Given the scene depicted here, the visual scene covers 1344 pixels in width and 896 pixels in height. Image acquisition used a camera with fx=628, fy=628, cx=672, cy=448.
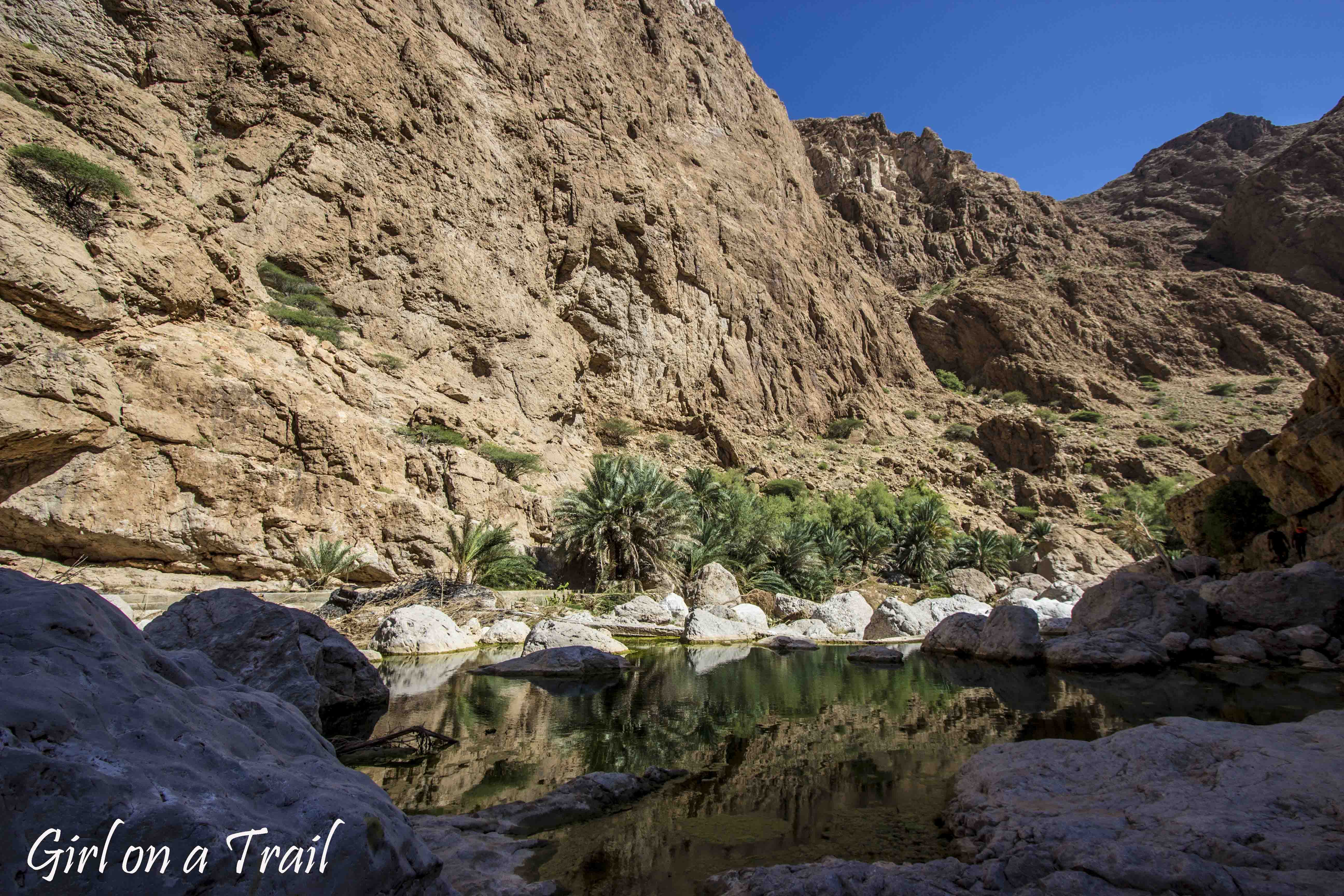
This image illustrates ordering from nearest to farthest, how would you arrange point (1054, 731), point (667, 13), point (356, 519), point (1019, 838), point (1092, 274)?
point (1019, 838) < point (1054, 731) < point (356, 519) < point (667, 13) < point (1092, 274)

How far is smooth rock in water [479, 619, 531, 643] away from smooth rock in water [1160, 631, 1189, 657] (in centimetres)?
1262

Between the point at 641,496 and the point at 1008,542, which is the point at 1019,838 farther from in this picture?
the point at 1008,542

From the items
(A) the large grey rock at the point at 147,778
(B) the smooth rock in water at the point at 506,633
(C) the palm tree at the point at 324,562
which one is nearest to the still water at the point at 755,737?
(A) the large grey rock at the point at 147,778

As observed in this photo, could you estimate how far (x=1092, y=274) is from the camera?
69188mm

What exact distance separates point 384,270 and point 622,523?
60.0 ft

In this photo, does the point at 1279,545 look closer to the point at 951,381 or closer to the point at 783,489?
the point at 783,489

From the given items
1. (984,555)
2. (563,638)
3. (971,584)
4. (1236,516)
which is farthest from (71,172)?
(984,555)

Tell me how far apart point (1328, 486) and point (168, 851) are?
22260 millimetres

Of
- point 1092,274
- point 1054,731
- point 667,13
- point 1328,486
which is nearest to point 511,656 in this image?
point 1054,731

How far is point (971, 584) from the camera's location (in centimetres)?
2723

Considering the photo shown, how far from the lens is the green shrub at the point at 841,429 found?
47125mm

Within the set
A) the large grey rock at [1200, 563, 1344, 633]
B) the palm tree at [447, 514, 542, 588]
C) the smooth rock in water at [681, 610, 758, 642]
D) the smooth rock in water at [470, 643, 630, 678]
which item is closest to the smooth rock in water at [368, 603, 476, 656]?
the smooth rock in water at [470, 643, 630, 678]

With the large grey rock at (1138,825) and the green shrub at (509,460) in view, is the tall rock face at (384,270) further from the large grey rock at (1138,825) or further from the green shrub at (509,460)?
the large grey rock at (1138,825)

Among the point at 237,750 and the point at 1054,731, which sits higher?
the point at 237,750
